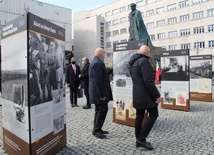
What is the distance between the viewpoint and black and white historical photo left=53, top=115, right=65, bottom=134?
427 centimetres

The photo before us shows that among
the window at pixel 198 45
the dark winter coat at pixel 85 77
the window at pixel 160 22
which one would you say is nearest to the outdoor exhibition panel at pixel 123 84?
the dark winter coat at pixel 85 77

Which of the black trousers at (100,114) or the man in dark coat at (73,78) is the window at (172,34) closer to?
the man in dark coat at (73,78)

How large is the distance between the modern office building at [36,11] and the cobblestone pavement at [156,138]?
175ft

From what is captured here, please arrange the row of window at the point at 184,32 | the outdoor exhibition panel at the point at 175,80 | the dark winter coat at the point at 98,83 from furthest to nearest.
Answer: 1. the row of window at the point at 184,32
2. the outdoor exhibition panel at the point at 175,80
3. the dark winter coat at the point at 98,83

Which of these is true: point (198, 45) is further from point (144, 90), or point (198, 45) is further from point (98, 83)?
point (144, 90)

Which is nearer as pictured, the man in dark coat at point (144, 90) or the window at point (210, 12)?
the man in dark coat at point (144, 90)

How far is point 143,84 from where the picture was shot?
4469mm

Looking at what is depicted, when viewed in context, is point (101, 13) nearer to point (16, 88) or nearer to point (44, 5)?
point (44, 5)

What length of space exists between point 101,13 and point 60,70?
81330 millimetres

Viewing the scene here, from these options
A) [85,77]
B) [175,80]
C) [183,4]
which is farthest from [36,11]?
[175,80]

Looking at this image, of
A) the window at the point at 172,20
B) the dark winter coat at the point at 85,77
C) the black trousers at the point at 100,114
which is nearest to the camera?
the black trousers at the point at 100,114

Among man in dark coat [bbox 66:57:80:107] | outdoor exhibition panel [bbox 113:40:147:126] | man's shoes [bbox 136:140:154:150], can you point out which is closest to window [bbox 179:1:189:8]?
man in dark coat [bbox 66:57:80:107]

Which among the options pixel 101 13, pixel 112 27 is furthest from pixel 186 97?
pixel 101 13

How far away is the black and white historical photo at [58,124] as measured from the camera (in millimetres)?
4269
